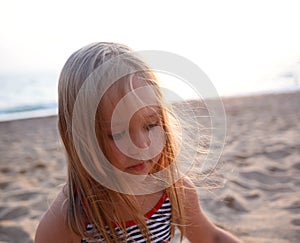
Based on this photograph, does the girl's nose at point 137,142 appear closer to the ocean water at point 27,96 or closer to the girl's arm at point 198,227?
the girl's arm at point 198,227

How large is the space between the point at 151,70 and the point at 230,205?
135cm

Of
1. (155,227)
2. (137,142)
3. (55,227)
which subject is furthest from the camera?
(155,227)

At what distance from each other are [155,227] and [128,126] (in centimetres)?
38

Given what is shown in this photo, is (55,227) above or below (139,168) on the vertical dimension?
below

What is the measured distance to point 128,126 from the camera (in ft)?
3.25

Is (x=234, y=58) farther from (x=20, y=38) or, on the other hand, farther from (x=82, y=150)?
(x=82, y=150)

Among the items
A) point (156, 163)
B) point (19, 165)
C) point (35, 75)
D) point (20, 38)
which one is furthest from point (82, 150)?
point (20, 38)

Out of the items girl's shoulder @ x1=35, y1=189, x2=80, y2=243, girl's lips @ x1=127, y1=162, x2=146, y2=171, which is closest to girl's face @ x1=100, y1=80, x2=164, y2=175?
girl's lips @ x1=127, y1=162, x2=146, y2=171

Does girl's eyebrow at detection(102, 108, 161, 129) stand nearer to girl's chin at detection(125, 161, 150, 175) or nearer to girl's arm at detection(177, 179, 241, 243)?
girl's chin at detection(125, 161, 150, 175)

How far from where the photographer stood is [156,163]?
1.17m

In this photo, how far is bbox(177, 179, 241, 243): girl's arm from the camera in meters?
1.31

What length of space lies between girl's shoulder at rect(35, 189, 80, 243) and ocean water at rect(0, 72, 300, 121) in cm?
510

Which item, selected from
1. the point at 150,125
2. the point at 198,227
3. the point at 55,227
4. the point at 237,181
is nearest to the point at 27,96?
the point at 237,181

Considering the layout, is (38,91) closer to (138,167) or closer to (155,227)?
(155,227)
